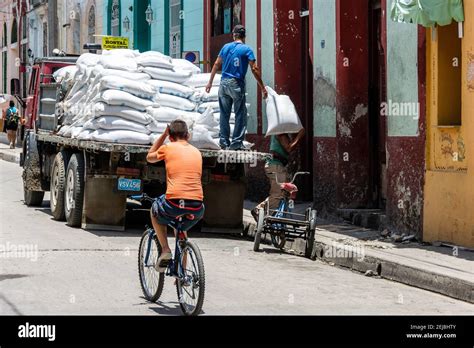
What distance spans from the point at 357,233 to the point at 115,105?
3.65 meters

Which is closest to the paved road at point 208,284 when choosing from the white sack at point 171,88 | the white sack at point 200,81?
the white sack at point 171,88

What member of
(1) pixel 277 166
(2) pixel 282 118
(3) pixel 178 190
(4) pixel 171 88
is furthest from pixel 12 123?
(3) pixel 178 190

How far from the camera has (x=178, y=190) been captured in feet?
31.2

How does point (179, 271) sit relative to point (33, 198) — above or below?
below

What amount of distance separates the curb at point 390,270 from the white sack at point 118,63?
3.40m

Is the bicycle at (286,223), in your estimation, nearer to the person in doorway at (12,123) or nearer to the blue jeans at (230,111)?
the blue jeans at (230,111)

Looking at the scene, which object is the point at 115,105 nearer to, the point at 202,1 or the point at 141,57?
the point at 141,57

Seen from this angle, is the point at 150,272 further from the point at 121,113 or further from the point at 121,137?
the point at 121,113

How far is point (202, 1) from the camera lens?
2392cm

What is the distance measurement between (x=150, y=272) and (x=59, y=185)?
21.9 ft

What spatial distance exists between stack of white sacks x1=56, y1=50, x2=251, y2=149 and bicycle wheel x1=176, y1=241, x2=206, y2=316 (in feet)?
16.8

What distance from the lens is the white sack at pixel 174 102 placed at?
51.3ft

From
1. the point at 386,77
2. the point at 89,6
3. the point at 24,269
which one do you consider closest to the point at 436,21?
the point at 386,77

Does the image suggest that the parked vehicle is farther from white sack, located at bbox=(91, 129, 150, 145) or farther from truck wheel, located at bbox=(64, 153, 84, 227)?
white sack, located at bbox=(91, 129, 150, 145)
